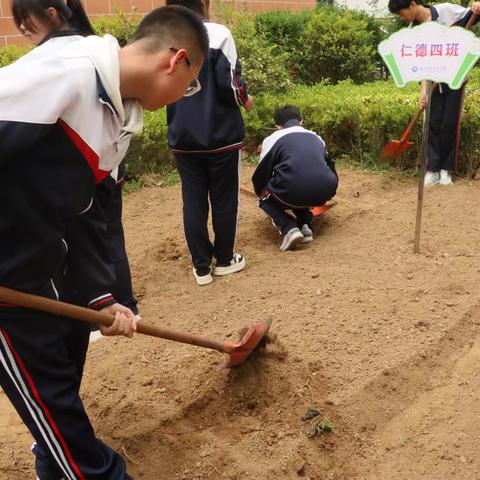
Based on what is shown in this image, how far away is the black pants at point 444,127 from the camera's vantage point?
16.8 ft

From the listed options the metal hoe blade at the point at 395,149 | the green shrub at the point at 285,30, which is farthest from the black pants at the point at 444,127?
the green shrub at the point at 285,30

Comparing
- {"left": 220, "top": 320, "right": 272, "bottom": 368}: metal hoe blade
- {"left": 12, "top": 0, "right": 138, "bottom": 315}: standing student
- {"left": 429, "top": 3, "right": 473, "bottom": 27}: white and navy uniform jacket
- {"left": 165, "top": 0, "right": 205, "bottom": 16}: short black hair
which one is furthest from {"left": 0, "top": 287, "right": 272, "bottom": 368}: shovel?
{"left": 429, "top": 3, "right": 473, "bottom": 27}: white and navy uniform jacket

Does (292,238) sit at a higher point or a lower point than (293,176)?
lower

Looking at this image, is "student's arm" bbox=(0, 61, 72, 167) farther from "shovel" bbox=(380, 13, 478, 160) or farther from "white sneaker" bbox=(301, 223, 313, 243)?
"shovel" bbox=(380, 13, 478, 160)

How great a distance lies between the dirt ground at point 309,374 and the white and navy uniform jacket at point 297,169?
15.3 inches

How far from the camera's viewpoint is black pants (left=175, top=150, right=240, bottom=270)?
3756 millimetres

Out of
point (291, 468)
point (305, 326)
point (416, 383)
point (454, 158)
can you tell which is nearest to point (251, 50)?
point (454, 158)

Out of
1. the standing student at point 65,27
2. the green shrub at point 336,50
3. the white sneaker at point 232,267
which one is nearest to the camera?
the standing student at point 65,27

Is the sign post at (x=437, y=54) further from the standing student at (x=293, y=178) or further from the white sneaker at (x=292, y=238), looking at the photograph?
the white sneaker at (x=292, y=238)

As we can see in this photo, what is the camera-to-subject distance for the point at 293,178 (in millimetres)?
4262

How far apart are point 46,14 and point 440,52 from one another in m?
2.39

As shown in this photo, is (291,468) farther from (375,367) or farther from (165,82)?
(165,82)

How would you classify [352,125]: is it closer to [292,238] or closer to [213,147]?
[292,238]

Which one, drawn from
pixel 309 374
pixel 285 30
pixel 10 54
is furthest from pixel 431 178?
pixel 285 30
